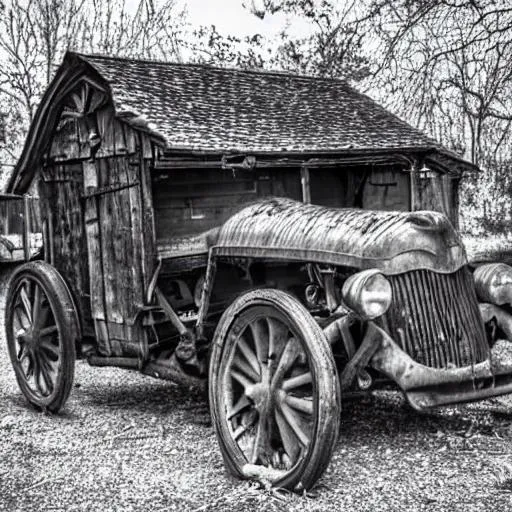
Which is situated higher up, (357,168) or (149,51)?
(149,51)

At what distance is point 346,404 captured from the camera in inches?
249

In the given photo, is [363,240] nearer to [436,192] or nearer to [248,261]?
[248,261]

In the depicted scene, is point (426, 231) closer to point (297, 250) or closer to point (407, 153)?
point (297, 250)

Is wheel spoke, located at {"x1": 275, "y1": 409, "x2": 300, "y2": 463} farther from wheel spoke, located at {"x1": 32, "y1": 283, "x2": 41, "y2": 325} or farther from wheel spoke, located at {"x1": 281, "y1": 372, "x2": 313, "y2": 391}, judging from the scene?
wheel spoke, located at {"x1": 32, "y1": 283, "x2": 41, "y2": 325}

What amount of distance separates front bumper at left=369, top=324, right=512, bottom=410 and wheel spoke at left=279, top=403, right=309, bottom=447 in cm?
53

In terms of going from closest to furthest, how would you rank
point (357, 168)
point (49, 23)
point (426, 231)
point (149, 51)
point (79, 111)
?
point (426, 231) → point (79, 111) → point (357, 168) → point (49, 23) → point (149, 51)

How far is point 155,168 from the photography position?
633 cm

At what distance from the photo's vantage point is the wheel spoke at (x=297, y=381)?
436cm

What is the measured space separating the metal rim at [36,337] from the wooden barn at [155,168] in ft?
1.10

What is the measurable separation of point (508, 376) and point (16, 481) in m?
3.18

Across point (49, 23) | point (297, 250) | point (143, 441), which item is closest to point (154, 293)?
point (143, 441)

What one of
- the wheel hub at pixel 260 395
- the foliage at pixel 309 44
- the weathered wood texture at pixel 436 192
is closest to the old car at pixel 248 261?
the wheel hub at pixel 260 395

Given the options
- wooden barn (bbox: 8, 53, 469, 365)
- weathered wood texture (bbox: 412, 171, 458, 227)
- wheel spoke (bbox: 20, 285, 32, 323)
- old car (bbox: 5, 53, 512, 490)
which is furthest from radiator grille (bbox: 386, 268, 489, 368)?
weathered wood texture (bbox: 412, 171, 458, 227)

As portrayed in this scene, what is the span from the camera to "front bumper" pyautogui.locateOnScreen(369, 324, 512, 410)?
4363 mm
